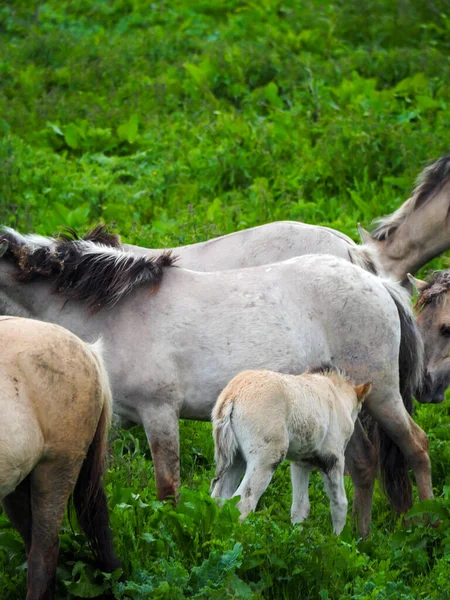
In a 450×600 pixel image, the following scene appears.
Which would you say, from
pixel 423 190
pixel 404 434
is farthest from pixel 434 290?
pixel 423 190

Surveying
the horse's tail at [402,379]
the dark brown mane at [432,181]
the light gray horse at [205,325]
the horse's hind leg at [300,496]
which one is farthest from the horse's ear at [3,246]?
the dark brown mane at [432,181]

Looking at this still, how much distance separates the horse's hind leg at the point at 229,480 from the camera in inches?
227

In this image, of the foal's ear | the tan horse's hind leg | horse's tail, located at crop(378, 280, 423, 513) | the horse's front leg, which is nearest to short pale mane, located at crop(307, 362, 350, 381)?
the foal's ear

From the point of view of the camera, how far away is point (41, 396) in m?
4.69

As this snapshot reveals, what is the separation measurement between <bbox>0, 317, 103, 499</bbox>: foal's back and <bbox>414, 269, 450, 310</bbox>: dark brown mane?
3.25 meters

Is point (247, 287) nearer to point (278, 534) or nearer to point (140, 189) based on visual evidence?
point (278, 534)

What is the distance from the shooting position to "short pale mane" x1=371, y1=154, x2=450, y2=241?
8.80 meters

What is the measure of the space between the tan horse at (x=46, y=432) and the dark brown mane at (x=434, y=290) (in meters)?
3.13

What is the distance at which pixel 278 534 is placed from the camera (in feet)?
17.4

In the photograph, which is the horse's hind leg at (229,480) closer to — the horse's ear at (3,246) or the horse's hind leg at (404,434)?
the horse's hind leg at (404,434)

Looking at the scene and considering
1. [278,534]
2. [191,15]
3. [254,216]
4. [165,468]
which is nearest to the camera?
[278,534]

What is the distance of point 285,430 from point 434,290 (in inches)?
90.8

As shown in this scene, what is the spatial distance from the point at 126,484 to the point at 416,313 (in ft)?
Result: 8.28

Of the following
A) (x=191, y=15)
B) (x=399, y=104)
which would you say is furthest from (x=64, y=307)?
(x=191, y=15)
